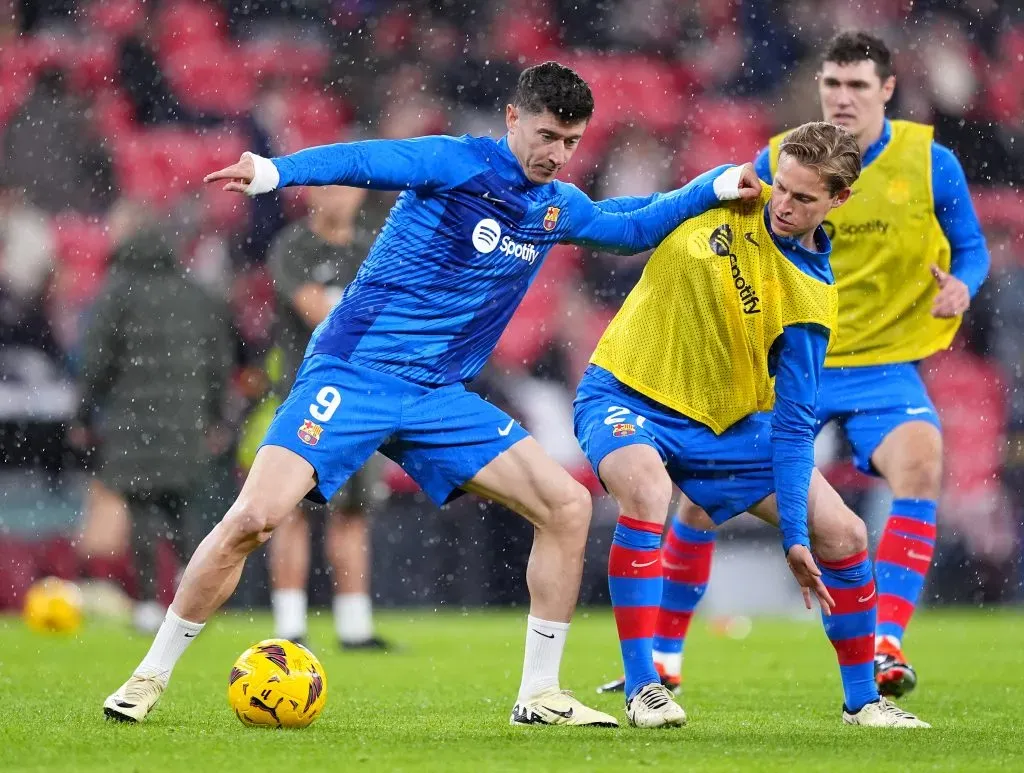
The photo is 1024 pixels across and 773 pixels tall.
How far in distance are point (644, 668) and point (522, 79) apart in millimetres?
1953

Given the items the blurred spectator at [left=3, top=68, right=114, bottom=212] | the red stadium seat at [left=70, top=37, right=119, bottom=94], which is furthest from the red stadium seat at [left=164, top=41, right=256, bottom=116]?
the blurred spectator at [left=3, top=68, right=114, bottom=212]

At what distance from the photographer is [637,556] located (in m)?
5.21

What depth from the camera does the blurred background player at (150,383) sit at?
9.86m

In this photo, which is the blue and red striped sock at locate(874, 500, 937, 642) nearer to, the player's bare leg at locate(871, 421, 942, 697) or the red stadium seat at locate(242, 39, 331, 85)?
the player's bare leg at locate(871, 421, 942, 697)

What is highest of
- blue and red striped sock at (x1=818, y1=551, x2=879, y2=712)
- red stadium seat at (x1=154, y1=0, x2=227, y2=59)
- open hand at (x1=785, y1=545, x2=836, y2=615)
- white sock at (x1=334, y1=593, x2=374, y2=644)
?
red stadium seat at (x1=154, y1=0, x2=227, y2=59)

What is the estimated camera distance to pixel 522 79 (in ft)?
17.3

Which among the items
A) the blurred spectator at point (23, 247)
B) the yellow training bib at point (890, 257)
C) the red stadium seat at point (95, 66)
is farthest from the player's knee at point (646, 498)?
the red stadium seat at point (95, 66)

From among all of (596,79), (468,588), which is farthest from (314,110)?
(468,588)

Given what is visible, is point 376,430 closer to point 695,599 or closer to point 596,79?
point 695,599

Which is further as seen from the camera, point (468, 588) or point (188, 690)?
point (468, 588)

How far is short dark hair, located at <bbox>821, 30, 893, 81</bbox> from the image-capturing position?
6773mm

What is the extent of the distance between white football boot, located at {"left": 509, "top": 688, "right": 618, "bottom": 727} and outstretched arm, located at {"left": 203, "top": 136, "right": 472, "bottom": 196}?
171 centimetres

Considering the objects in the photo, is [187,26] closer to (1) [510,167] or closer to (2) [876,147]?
(2) [876,147]

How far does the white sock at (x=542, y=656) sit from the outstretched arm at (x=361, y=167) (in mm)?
1490
